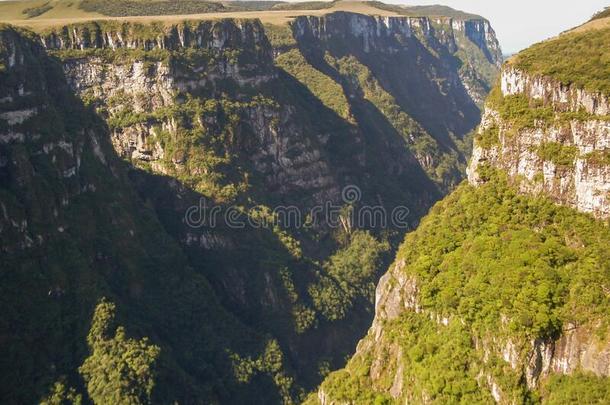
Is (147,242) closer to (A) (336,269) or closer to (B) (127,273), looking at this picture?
(B) (127,273)

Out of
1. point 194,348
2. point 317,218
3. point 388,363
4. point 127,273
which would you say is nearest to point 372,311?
point 317,218

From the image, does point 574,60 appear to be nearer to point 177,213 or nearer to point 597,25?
point 597,25

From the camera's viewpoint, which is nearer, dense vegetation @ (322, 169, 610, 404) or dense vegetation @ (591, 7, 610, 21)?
dense vegetation @ (322, 169, 610, 404)

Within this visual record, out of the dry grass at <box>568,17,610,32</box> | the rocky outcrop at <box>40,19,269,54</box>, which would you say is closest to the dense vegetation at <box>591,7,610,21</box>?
the dry grass at <box>568,17,610,32</box>

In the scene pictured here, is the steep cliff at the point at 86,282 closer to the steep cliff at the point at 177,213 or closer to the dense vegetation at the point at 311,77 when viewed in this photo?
the steep cliff at the point at 177,213

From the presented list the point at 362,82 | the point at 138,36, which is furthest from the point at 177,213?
the point at 362,82

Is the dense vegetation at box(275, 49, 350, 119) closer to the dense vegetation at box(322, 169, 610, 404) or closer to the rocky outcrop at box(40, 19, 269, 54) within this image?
the rocky outcrop at box(40, 19, 269, 54)
